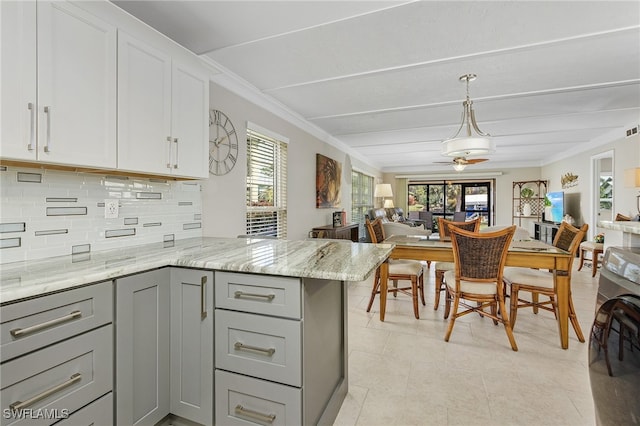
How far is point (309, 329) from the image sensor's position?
1.33m

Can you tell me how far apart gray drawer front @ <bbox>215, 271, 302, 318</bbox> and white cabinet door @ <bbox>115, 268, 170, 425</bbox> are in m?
0.30

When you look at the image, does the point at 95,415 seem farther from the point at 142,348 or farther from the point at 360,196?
the point at 360,196

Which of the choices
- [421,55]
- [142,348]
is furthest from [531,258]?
[142,348]

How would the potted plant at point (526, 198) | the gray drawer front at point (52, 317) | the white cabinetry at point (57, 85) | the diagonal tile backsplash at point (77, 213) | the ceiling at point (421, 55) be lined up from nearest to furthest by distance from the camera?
1. the gray drawer front at point (52, 317)
2. the white cabinetry at point (57, 85)
3. the diagonal tile backsplash at point (77, 213)
4. the ceiling at point (421, 55)
5. the potted plant at point (526, 198)

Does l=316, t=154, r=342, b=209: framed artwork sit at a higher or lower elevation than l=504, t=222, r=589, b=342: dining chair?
higher

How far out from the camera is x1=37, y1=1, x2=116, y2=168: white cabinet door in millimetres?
1295

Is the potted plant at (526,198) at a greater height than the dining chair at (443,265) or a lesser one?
greater

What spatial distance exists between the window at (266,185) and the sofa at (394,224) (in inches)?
64.9

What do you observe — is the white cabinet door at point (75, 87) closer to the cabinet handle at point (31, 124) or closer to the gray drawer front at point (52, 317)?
the cabinet handle at point (31, 124)

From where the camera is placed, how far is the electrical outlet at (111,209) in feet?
5.90

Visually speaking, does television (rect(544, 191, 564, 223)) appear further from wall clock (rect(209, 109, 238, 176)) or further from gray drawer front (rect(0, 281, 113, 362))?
gray drawer front (rect(0, 281, 113, 362))

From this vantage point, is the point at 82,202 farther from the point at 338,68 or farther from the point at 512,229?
the point at 512,229

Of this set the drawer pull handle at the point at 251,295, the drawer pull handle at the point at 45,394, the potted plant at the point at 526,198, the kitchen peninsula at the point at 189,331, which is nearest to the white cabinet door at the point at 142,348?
the kitchen peninsula at the point at 189,331

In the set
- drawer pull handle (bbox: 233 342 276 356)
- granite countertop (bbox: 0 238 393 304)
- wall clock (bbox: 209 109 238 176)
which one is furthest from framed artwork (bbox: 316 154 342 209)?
drawer pull handle (bbox: 233 342 276 356)
